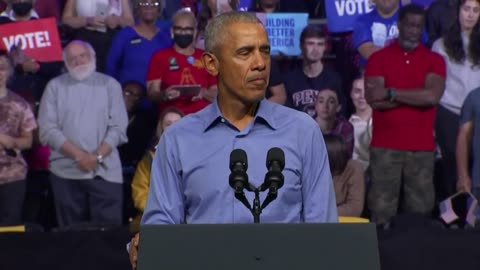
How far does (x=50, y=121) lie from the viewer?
982 cm

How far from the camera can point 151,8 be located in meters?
10.4

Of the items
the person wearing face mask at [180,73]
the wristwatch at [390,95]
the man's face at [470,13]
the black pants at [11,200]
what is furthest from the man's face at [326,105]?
the black pants at [11,200]

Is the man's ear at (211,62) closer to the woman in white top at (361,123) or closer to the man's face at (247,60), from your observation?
the man's face at (247,60)

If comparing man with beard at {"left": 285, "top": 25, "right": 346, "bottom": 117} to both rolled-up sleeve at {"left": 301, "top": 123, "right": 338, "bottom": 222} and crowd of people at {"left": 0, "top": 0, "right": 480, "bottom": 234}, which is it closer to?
crowd of people at {"left": 0, "top": 0, "right": 480, "bottom": 234}

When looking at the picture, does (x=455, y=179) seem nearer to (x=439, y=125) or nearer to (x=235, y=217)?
(x=439, y=125)

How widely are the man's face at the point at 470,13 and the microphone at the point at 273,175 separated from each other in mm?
6264

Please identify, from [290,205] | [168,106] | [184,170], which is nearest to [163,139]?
[184,170]

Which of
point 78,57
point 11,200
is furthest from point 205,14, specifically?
point 11,200

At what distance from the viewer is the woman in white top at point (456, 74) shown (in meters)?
10.1

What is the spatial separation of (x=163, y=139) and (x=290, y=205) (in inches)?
22.0

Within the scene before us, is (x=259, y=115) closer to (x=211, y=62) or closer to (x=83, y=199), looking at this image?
(x=211, y=62)

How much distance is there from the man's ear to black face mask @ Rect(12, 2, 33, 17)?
5886 mm

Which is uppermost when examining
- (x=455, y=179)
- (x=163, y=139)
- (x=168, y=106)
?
(x=163, y=139)

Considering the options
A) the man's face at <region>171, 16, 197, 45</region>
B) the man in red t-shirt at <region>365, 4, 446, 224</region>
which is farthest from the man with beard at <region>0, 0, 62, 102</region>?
the man in red t-shirt at <region>365, 4, 446, 224</region>
